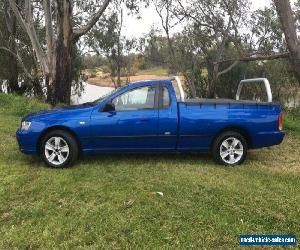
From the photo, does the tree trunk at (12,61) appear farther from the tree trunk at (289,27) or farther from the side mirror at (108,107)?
the side mirror at (108,107)

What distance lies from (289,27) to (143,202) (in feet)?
21.5

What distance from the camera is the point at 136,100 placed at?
7.60m

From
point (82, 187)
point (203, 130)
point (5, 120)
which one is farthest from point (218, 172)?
point (5, 120)

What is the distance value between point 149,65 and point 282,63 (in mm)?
10348

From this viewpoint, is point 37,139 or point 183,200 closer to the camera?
point 183,200

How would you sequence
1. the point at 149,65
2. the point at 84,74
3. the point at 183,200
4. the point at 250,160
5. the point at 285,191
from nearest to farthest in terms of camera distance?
the point at 183,200
the point at 285,191
the point at 250,160
the point at 84,74
the point at 149,65

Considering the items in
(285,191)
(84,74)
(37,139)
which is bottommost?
(285,191)

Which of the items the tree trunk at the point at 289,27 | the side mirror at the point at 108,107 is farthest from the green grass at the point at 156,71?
the side mirror at the point at 108,107

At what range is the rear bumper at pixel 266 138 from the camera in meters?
7.72

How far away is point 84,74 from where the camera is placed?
27438 mm

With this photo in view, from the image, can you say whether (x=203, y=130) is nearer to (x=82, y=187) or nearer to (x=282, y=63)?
(x=82, y=187)

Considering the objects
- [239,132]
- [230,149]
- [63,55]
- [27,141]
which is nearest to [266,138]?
[239,132]

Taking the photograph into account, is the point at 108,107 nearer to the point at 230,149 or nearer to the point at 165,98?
the point at 165,98

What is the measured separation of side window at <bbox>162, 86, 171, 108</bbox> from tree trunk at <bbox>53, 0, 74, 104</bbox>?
8.11 meters
